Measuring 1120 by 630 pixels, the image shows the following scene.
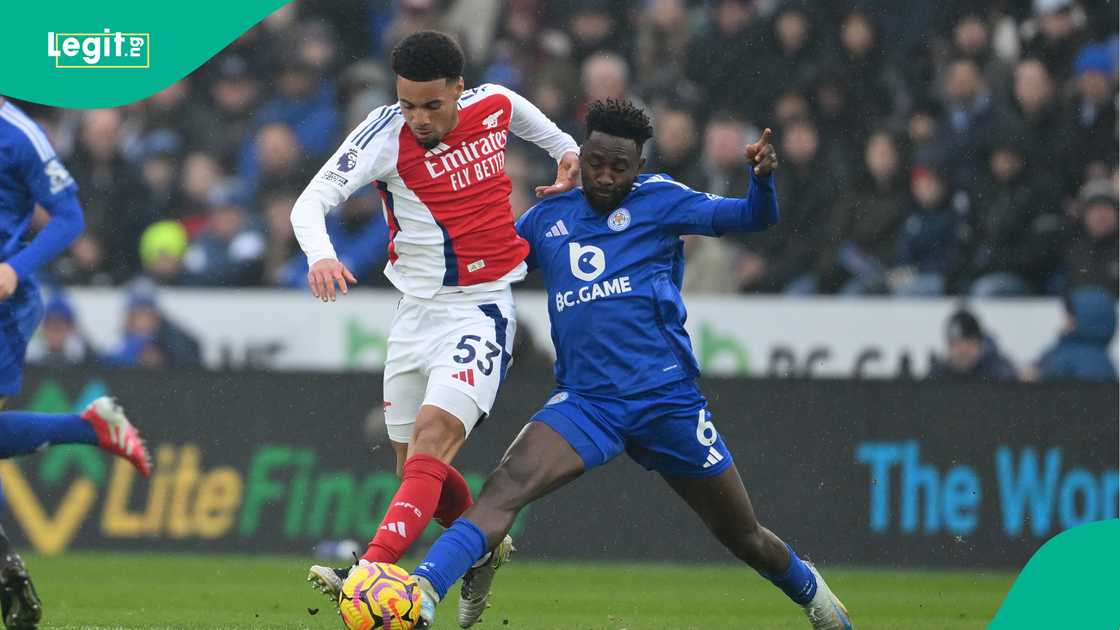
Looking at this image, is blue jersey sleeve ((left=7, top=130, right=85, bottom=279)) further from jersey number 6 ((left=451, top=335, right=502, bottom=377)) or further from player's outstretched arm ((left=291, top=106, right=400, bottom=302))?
jersey number 6 ((left=451, top=335, right=502, bottom=377))

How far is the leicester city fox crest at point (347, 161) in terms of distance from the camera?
6137mm

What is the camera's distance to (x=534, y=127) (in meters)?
6.83

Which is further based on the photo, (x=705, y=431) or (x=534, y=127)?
(x=534, y=127)

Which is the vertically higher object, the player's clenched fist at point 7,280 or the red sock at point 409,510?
the player's clenched fist at point 7,280

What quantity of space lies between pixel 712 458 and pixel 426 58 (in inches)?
74.8

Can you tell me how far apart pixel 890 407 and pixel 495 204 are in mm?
5123

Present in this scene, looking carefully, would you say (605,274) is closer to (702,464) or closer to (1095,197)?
(702,464)

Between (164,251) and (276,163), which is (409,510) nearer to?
(164,251)

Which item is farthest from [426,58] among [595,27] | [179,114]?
[179,114]

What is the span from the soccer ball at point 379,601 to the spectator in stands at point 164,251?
734 centimetres

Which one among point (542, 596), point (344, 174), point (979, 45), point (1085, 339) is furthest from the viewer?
point (979, 45)

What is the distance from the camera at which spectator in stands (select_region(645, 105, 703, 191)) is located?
1208cm

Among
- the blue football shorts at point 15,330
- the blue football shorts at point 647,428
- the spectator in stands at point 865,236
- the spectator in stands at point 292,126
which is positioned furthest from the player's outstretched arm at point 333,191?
the spectator in stands at point 292,126

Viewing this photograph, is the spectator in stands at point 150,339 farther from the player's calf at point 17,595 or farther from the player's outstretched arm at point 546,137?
the player's outstretched arm at point 546,137
